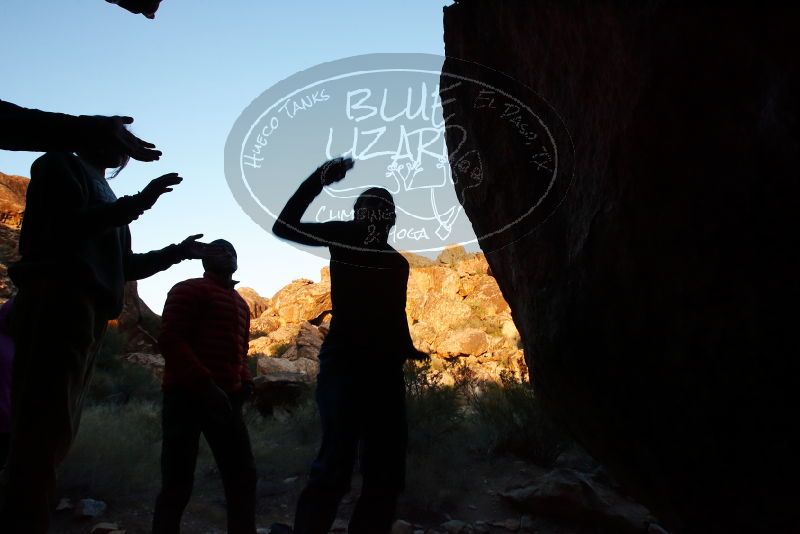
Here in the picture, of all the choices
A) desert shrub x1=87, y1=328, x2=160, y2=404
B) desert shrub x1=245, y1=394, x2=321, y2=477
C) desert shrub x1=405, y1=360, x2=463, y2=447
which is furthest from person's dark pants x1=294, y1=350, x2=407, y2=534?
desert shrub x1=87, y1=328, x2=160, y2=404

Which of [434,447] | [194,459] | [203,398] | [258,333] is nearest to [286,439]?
[434,447]

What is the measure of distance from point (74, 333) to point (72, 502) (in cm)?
376

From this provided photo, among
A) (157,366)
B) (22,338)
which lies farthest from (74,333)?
(157,366)

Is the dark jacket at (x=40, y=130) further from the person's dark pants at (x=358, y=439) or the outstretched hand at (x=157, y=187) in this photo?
the person's dark pants at (x=358, y=439)

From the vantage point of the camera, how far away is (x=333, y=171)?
2314 mm

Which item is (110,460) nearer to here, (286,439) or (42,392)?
(286,439)

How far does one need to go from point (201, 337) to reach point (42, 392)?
1461mm

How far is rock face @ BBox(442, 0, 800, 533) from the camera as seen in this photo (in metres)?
1.51

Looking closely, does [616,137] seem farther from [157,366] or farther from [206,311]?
[157,366]

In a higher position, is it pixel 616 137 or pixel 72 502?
pixel 616 137

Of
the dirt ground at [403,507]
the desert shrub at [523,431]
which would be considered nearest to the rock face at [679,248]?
the dirt ground at [403,507]

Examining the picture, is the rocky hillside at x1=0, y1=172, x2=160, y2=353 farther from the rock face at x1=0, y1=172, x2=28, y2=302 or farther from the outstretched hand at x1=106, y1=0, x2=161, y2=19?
the outstretched hand at x1=106, y1=0, x2=161, y2=19

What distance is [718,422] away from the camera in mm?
1763

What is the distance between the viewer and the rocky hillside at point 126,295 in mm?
15842
